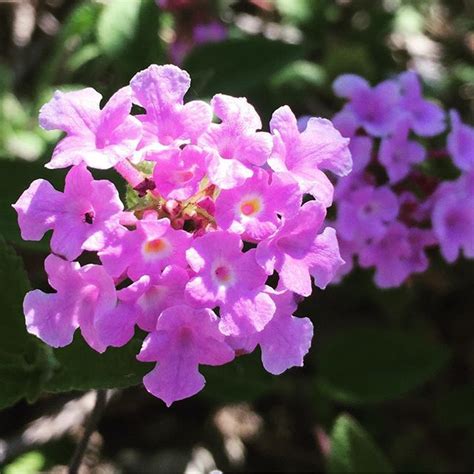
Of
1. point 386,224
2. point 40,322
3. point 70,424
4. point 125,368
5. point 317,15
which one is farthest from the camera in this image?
point 317,15

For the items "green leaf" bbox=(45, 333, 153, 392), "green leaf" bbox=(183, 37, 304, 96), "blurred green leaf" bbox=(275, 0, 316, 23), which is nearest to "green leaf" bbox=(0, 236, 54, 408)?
"green leaf" bbox=(45, 333, 153, 392)

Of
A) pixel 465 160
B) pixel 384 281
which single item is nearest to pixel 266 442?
pixel 384 281

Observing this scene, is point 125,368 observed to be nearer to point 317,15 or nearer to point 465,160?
point 465,160

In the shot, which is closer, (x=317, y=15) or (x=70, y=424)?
(x=70, y=424)

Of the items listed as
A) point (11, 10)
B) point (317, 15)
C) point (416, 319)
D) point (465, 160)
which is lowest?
point (416, 319)

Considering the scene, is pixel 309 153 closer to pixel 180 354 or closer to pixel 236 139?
pixel 236 139

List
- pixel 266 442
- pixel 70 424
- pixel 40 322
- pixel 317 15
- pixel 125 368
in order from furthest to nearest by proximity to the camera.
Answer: pixel 317 15 < pixel 266 442 < pixel 70 424 < pixel 125 368 < pixel 40 322

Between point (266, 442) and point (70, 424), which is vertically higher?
point (70, 424)
